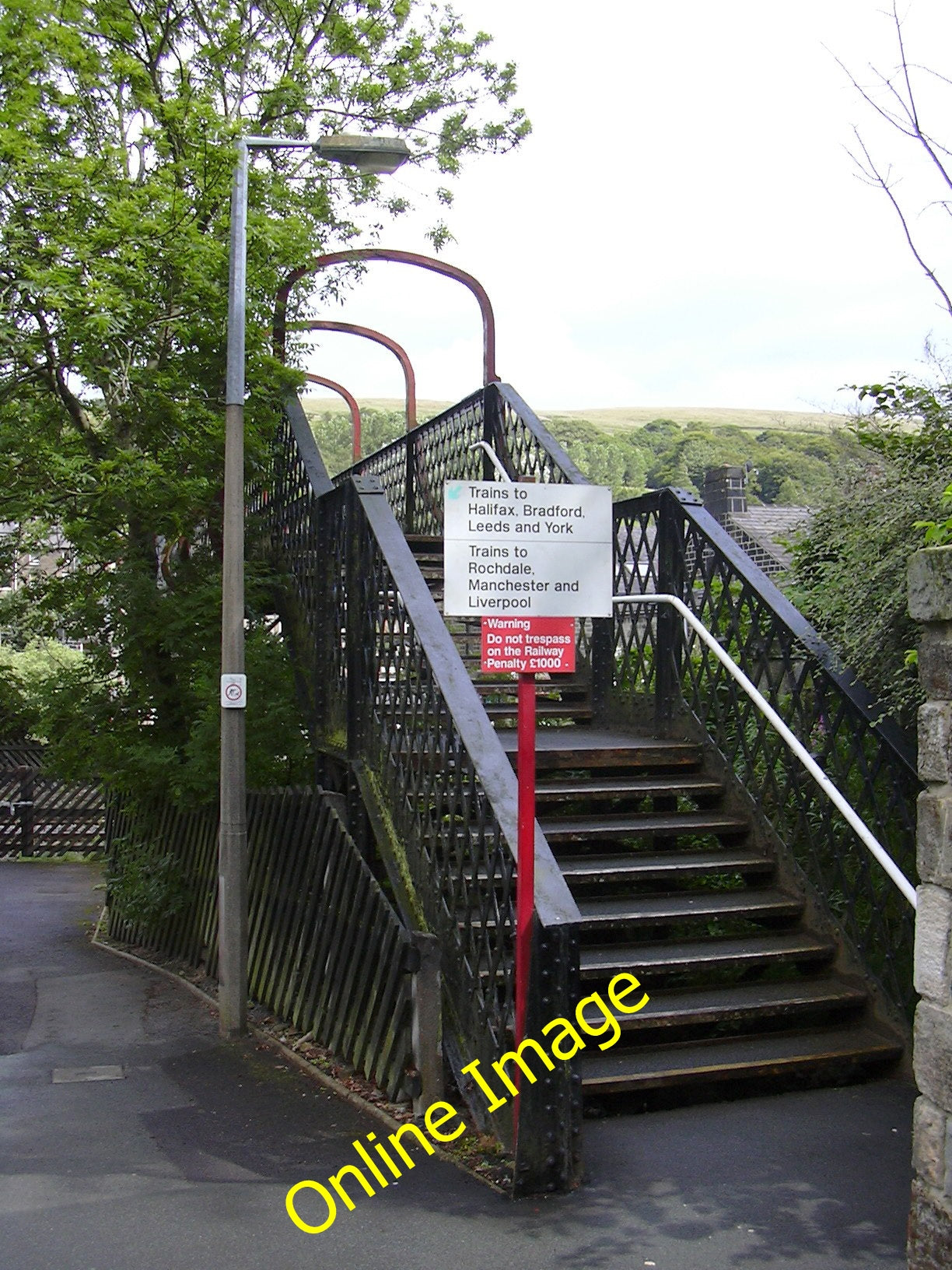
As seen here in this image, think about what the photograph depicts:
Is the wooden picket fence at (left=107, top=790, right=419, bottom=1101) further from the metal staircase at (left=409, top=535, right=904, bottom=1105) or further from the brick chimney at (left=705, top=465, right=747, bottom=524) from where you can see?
the brick chimney at (left=705, top=465, right=747, bottom=524)

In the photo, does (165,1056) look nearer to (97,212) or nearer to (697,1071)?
(697,1071)

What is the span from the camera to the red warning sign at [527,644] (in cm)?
491

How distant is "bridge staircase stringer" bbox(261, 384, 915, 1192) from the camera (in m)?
5.62

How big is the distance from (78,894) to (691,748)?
13.1m

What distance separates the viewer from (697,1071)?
5.61 m

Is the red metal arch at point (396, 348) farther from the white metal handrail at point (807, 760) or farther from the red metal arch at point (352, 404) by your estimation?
the white metal handrail at point (807, 760)

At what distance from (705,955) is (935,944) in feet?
7.80

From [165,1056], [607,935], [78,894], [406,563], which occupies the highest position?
[406,563]

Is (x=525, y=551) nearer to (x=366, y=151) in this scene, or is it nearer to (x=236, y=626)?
(x=236, y=626)

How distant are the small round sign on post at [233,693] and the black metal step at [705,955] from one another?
3.43 metres

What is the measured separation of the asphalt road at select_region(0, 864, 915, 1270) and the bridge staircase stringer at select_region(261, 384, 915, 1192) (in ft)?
0.85

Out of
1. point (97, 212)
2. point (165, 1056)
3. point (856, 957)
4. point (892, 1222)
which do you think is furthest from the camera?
point (97, 212)

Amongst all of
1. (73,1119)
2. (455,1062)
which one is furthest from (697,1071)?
(73,1119)

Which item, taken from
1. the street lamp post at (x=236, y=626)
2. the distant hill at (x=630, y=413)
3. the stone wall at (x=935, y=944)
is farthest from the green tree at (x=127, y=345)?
the distant hill at (x=630, y=413)
